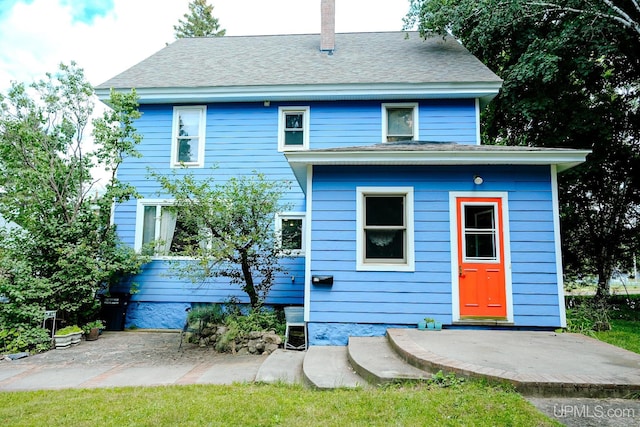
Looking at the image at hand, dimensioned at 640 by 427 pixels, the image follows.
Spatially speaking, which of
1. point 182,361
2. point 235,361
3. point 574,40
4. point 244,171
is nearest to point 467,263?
point 235,361

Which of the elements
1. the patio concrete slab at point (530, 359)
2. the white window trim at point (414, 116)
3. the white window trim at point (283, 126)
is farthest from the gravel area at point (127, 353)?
the white window trim at point (414, 116)

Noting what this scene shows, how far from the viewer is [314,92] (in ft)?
27.9

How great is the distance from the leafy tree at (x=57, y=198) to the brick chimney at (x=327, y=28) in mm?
5739

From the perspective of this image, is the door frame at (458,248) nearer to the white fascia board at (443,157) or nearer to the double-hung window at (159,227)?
the white fascia board at (443,157)

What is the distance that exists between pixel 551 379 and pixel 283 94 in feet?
24.6

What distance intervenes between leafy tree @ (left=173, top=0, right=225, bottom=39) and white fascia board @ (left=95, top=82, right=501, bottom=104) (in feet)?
55.5

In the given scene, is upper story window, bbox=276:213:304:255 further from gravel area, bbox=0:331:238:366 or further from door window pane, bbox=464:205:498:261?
door window pane, bbox=464:205:498:261

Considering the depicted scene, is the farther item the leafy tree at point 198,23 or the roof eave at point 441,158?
the leafy tree at point 198,23

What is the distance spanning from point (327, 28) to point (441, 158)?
7.12 metres

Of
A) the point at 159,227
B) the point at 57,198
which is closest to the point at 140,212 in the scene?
the point at 159,227

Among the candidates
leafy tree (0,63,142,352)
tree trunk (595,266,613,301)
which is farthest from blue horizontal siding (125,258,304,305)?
tree trunk (595,266,613,301)

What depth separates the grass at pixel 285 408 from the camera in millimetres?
2939

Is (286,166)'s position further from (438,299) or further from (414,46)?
(414,46)

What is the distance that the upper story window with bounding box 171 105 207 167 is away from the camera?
8.84m
